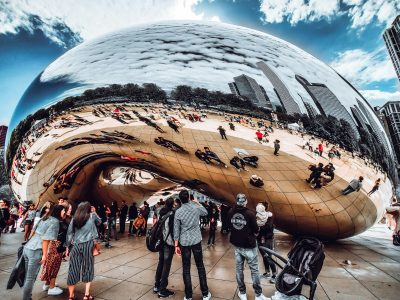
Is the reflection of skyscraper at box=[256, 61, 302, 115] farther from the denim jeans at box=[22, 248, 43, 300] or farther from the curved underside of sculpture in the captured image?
the denim jeans at box=[22, 248, 43, 300]

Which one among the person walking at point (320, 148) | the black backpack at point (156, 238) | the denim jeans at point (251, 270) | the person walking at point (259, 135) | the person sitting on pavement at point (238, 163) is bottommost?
the denim jeans at point (251, 270)

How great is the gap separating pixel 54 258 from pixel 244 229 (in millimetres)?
2562

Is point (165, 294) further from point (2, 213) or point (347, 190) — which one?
point (2, 213)

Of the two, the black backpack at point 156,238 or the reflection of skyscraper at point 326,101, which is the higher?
the reflection of skyscraper at point 326,101

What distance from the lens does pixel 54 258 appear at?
311 centimetres

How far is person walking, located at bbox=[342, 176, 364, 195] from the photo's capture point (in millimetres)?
3408

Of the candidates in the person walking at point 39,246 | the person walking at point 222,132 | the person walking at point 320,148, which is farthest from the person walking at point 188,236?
the person walking at point 320,148

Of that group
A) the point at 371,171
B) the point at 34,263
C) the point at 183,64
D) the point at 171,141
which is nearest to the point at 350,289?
the point at 371,171

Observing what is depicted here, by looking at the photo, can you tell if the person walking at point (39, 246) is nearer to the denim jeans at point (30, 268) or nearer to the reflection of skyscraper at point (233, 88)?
the denim jeans at point (30, 268)

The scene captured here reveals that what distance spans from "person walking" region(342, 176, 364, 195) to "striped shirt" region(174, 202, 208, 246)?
2.16m

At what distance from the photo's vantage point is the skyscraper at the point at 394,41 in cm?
9490

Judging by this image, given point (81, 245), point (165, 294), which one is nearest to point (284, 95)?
point (165, 294)

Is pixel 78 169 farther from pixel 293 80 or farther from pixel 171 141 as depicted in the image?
pixel 293 80

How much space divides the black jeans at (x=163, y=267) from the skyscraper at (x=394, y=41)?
130 meters
